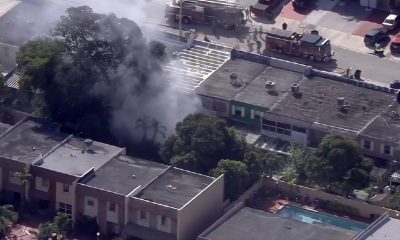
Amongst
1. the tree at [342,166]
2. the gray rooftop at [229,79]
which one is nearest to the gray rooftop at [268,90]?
the gray rooftop at [229,79]

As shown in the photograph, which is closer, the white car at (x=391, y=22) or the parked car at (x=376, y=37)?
the parked car at (x=376, y=37)

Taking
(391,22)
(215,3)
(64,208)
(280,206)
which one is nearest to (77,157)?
(64,208)

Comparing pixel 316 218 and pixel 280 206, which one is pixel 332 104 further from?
pixel 316 218

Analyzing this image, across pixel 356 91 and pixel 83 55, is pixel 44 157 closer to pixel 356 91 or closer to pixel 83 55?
pixel 83 55

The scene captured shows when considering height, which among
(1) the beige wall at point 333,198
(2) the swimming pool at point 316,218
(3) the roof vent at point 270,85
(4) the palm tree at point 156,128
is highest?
(3) the roof vent at point 270,85

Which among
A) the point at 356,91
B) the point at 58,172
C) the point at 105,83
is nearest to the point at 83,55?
the point at 105,83

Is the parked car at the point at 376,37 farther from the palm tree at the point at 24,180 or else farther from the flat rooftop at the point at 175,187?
the palm tree at the point at 24,180

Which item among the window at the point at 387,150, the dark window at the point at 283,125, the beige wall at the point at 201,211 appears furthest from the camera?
the dark window at the point at 283,125
